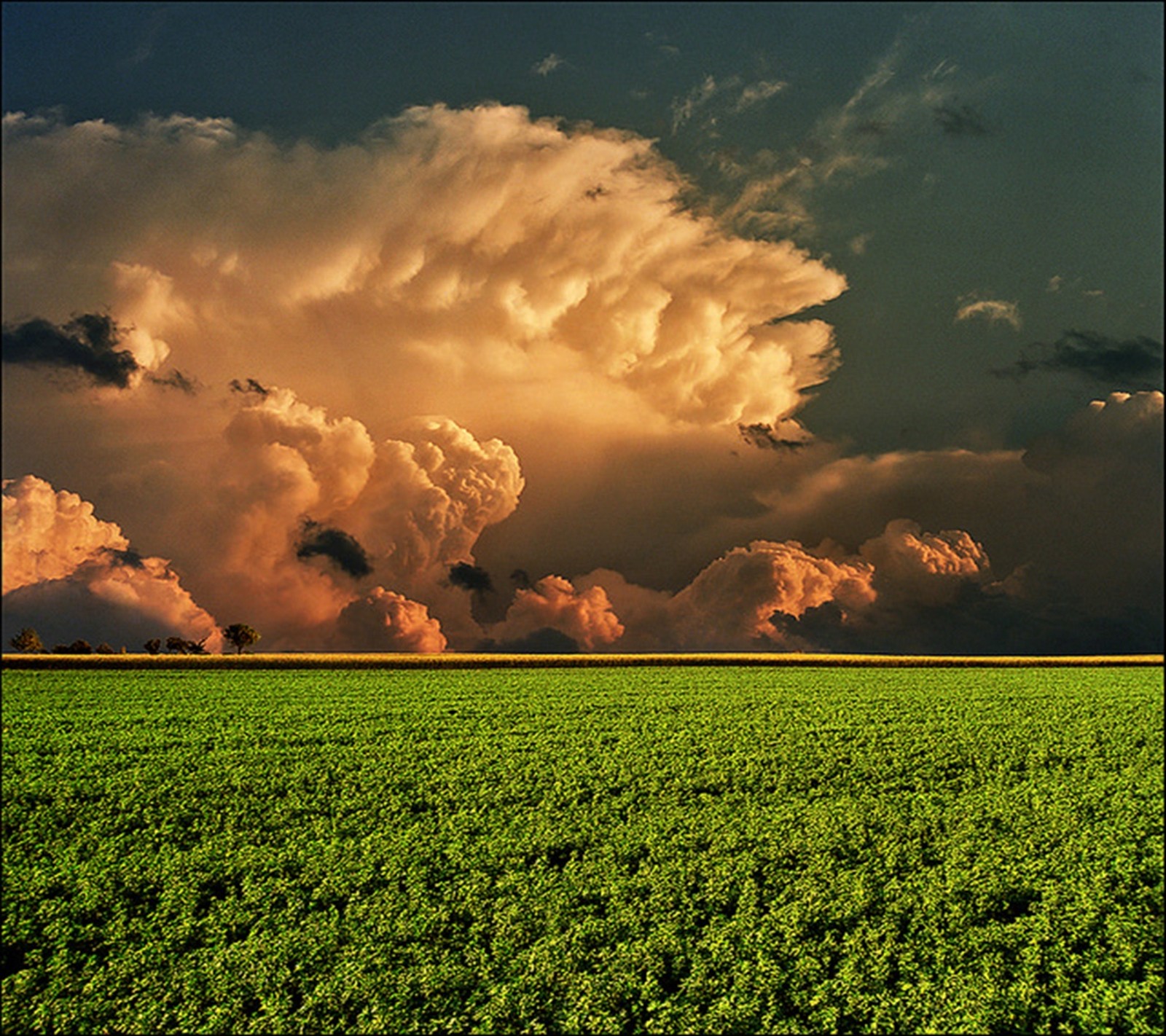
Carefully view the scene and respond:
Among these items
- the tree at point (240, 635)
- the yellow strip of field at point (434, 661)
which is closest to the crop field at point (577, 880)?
the yellow strip of field at point (434, 661)

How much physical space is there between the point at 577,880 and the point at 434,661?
1204 inches

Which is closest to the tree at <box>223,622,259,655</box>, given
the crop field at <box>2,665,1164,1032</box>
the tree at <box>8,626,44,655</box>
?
the tree at <box>8,626,44,655</box>

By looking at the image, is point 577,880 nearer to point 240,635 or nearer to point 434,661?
point 434,661

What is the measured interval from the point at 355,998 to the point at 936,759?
13.4m

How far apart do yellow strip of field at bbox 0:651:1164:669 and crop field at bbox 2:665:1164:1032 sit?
56.4 feet

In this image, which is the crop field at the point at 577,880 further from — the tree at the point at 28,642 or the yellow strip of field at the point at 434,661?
the tree at the point at 28,642

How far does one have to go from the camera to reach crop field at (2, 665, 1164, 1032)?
7793 millimetres

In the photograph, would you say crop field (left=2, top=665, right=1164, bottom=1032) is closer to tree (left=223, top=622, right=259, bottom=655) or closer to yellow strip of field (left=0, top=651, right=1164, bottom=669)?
yellow strip of field (left=0, top=651, right=1164, bottom=669)

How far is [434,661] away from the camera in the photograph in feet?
130

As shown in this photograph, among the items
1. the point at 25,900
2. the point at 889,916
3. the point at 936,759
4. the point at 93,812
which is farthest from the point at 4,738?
the point at 936,759

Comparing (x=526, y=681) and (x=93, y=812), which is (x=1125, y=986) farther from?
(x=526, y=681)

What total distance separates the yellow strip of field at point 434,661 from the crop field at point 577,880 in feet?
56.4

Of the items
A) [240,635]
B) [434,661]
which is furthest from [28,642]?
[434,661]

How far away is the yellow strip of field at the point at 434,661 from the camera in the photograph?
1416 inches
